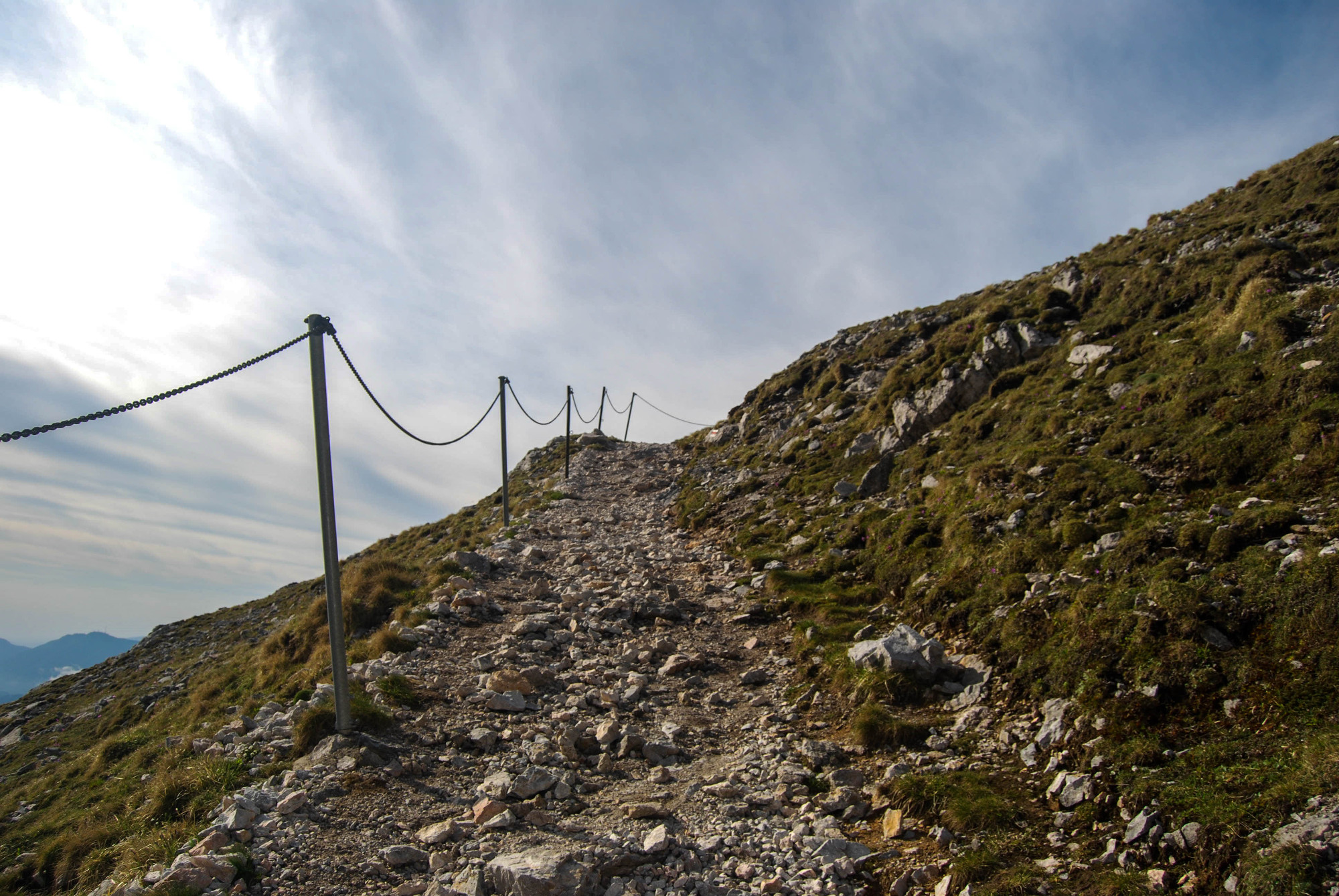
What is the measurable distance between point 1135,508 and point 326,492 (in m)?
11.7

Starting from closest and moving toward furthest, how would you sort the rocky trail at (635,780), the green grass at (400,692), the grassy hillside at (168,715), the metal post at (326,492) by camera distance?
the rocky trail at (635,780)
the grassy hillside at (168,715)
the metal post at (326,492)
the green grass at (400,692)

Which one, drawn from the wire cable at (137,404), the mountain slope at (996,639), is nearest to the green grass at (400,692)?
the mountain slope at (996,639)

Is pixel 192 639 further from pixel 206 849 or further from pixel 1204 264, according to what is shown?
pixel 1204 264

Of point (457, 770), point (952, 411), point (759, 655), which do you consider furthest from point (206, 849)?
point (952, 411)

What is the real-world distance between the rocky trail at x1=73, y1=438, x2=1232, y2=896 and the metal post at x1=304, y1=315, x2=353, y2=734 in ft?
4.36

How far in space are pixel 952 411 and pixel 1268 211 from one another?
37.6 ft

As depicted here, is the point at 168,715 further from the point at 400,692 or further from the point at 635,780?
the point at 635,780

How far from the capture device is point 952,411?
18172 mm

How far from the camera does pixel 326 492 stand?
846 cm

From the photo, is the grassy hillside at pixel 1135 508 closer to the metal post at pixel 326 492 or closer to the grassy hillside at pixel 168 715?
the metal post at pixel 326 492

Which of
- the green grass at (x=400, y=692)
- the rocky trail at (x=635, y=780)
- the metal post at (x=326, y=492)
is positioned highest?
the metal post at (x=326, y=492)

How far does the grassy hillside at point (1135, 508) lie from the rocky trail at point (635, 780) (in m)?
0.54

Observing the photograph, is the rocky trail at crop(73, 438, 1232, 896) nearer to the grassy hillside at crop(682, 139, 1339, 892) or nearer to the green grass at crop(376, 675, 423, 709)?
the green grass at crop(376, 675, 423, 709)

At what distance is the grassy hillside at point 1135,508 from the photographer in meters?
6.04
